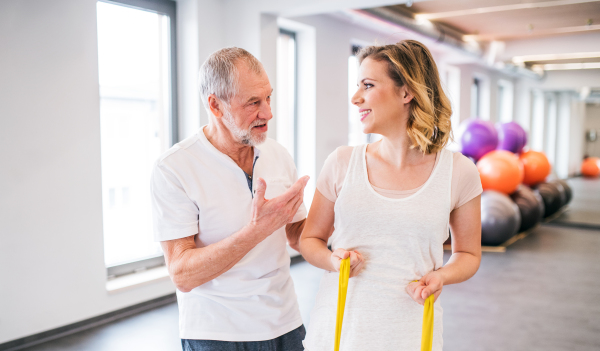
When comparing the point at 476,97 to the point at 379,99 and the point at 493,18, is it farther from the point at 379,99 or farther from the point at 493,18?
the point at 379,99

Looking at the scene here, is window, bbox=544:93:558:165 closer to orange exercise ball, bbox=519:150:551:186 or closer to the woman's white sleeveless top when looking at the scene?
orange exercise ball, bbox=519:150:551:186

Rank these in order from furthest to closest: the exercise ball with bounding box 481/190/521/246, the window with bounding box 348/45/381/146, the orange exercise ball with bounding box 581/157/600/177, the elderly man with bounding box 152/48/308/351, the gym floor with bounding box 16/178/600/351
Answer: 1. the orange exercise ball with bounding box 581/157/600/177
2. the window with bounding box 348/45/381/146
3. the exercise ball with bounding box 481/190/521/246
4. the gym floor with bounding box 16/178/600/351
5. the elderly man with bounding box 152/48/308/351

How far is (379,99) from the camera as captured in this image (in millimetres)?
1308

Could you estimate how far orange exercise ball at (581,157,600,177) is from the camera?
15980 mm

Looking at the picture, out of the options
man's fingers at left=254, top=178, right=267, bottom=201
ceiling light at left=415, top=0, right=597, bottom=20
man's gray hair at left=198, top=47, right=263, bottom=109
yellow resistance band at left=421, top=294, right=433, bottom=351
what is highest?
ceiling light at left=415, top=0, right=597, bottom=20

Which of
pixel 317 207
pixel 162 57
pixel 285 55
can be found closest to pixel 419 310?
pixel 317 207

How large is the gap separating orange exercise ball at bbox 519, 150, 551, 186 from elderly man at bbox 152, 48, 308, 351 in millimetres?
7001

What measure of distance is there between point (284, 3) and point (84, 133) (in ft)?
6.22

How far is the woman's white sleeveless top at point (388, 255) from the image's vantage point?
1240mm

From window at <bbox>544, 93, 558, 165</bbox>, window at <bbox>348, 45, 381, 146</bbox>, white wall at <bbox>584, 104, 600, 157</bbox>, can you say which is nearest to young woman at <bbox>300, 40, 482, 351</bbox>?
window at <bbox>348, 45, 381, 146</bbox>

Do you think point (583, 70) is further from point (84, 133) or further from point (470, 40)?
point (84, 133)

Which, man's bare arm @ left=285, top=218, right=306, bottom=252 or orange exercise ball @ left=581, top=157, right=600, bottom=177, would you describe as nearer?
man's bare arm @ left=285, top=218, right=306, bottom=252

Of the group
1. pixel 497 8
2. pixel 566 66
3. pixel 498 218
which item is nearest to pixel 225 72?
pixel 498 218

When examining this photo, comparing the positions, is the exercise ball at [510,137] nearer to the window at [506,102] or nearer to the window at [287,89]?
the window at [287,89]
